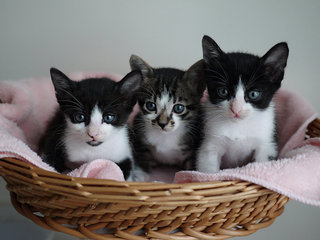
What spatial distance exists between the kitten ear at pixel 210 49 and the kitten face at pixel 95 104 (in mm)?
294

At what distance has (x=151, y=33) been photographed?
2.25 m

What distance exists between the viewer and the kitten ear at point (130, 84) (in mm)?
1388

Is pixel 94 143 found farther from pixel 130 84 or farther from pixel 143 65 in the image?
pixel 143 65

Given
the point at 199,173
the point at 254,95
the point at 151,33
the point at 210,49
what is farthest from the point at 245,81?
the point at 151,33

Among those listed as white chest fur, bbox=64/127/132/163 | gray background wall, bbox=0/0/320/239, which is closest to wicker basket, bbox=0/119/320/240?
white chest fur, bbox=64/127/132/163

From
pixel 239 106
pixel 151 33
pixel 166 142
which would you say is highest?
pixel 151 33

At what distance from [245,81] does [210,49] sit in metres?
0.20

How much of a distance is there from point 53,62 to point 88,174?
1.29m

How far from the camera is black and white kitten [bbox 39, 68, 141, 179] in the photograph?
135 cm

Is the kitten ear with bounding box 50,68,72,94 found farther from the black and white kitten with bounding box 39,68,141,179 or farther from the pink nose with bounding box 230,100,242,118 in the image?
the pink nose with bounding box 230,100,242,118

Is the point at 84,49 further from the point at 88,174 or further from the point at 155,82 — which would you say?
the point at 88,174

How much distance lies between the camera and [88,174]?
125cm

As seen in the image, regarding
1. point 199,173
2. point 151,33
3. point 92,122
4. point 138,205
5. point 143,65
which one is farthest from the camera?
point 151,33

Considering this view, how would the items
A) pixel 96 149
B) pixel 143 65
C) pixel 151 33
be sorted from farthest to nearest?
pixel 151 33 → pixel 143 65 → pixel 96 149
